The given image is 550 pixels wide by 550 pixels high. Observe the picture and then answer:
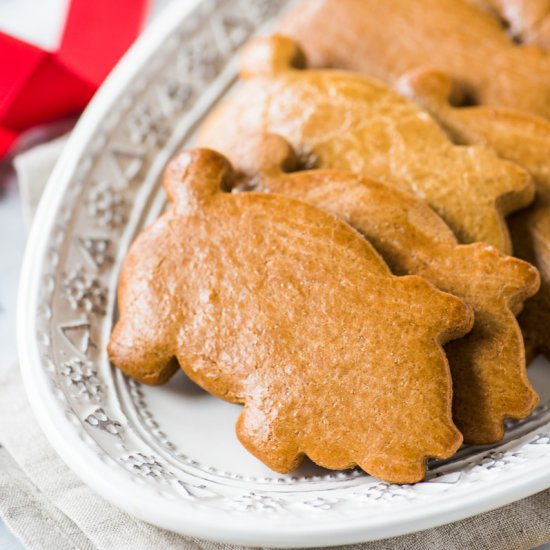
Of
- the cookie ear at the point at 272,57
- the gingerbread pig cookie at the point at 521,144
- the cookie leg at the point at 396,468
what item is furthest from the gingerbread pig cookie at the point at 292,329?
the cookie ear at the point at 272,57

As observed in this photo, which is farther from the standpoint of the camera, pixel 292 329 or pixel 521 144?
pixel 521 144

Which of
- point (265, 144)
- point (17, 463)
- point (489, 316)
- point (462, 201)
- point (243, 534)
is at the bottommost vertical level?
point (17, 463)

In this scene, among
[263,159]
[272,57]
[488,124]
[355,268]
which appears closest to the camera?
[355,268]

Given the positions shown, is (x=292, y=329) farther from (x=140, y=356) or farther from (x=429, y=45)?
(x=429, y=45)

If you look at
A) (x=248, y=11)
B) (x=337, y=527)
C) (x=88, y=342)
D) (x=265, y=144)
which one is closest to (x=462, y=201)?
(x=265, y=144)

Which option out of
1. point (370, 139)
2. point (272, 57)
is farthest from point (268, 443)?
point (272, 57)

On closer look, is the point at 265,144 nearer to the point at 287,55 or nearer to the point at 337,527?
the point at 287,55

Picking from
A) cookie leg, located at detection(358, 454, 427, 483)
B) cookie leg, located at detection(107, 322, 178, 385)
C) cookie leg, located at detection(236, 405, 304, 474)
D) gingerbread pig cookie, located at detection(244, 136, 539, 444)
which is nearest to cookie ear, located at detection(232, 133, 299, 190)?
gingerbread pig cookie, located at detection(244, 136, 539, 444)
